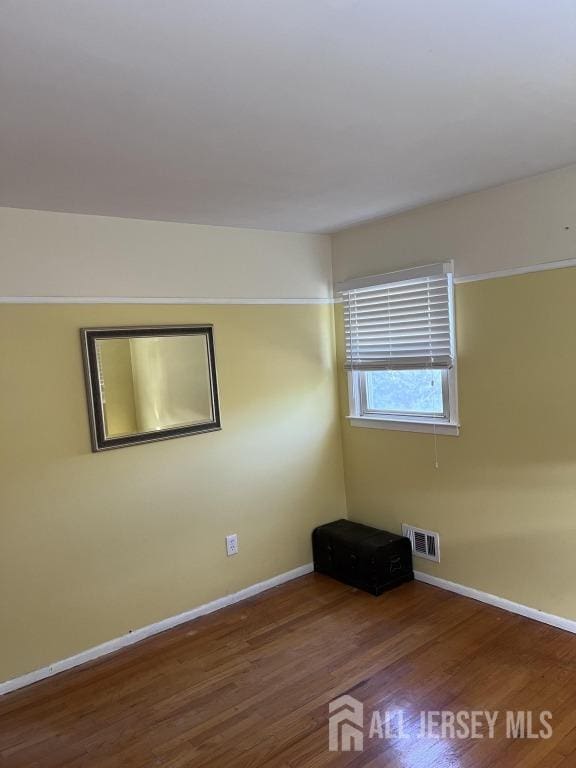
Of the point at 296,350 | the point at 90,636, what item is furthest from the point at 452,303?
the point at 90,636

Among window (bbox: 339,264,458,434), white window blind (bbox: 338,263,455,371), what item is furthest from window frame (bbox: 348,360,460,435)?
white window blind (bbox: 338,263,455,371)

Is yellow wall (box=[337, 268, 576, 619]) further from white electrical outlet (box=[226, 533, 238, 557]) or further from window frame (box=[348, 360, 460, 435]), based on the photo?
white electrical outlet (box=[226, 533, 238, 557])

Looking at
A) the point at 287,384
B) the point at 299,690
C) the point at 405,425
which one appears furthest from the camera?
the point at 287,384

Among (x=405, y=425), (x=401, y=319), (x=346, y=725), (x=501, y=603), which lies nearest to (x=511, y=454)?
(x=405, y=425)

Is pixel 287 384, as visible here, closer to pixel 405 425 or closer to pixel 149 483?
pixel 405 425

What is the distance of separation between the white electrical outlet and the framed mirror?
0.68 meters

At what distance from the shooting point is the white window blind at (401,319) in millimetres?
3080

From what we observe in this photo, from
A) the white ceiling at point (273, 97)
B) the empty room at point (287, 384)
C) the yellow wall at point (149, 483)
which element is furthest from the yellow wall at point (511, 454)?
the yellow wall at point (149, 483)

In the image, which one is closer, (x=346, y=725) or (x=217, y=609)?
(x=346, y=725)

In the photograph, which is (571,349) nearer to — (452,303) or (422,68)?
Answer: (452,303)

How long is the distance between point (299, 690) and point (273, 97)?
238cm

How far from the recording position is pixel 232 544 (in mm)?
3309

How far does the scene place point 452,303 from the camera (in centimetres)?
304

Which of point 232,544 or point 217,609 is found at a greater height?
point 232,544
